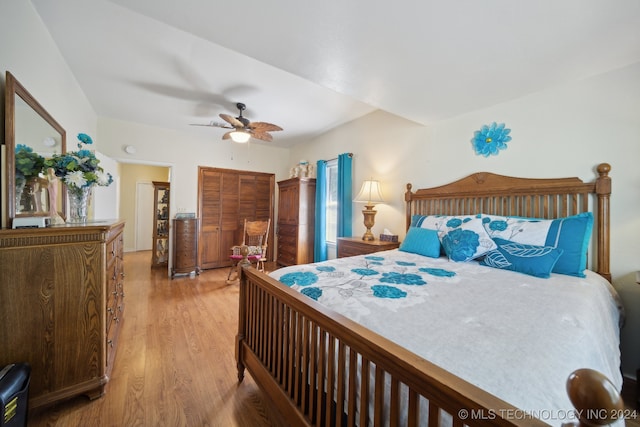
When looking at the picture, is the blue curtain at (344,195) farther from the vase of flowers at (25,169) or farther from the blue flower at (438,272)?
the vase of flowers at (25,169)

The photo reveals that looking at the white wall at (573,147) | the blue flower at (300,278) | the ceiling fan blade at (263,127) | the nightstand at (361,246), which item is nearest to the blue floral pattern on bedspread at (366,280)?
the blue flower at (300,278)

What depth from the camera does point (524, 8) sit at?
125 cm

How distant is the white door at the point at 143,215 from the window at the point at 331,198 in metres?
4.93

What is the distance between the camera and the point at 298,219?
14.1 ft

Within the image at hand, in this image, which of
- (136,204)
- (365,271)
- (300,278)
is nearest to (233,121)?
(300,278)

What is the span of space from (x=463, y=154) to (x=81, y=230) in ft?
10.6

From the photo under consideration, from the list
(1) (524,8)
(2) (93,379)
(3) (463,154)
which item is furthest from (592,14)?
(2) (93,379)

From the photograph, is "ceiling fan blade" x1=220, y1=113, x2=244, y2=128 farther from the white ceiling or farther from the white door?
the white door

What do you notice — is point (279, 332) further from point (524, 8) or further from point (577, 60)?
point (577, 60)

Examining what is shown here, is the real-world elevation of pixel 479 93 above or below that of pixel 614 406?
above

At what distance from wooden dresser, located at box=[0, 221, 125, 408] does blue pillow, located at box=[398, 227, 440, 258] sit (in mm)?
2349

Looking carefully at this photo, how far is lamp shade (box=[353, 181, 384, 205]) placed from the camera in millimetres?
3160

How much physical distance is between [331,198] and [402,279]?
2.95 metres

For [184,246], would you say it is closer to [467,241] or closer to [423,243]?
[423,243]
